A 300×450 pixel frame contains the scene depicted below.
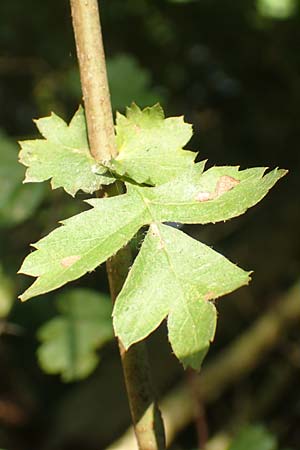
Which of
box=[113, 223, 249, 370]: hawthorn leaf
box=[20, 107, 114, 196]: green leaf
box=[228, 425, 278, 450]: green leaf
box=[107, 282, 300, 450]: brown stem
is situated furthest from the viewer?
box=[107, 282, 300, 450]: brown stem

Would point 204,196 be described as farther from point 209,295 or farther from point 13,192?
point 13,192

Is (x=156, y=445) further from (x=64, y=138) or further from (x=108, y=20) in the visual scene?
(x=108, y=20)

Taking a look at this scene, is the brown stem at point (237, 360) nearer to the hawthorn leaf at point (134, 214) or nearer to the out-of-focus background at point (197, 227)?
the out-of-focus background at point (197, 227)

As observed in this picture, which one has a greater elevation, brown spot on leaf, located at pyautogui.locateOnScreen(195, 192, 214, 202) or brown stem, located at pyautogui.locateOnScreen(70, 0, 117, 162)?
brown stem, located at pyautogui.locateOnScreen(70, 0, 117, 162)

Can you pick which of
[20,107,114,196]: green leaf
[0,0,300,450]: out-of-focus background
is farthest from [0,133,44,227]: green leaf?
[20,107,114,196]: green leaf

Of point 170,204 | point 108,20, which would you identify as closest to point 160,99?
point 108,20

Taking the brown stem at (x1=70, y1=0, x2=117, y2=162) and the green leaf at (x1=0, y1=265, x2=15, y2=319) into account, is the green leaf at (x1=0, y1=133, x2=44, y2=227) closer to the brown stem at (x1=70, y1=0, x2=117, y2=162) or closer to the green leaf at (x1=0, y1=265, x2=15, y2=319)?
the green leaf at (x1=0, y1=265, x2=15, y2=319)
